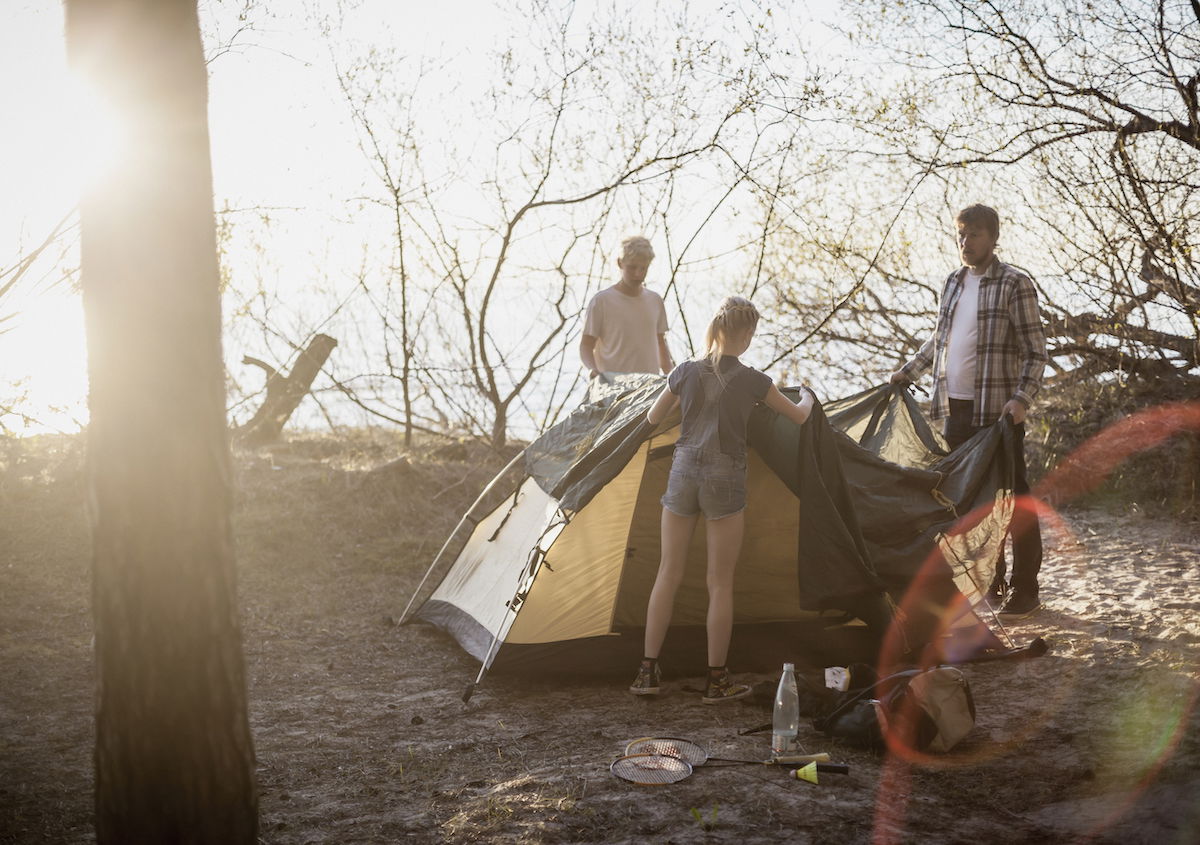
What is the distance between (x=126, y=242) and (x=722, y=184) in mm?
6572

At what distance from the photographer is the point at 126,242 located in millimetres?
2244

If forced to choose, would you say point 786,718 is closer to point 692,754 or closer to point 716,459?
point 692,754

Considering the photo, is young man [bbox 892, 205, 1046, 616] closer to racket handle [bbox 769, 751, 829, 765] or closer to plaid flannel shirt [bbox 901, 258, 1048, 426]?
plaid flannel shirt [bbox 901, 258, 1048, 426]

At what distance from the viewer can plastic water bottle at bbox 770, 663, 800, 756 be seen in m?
3.51

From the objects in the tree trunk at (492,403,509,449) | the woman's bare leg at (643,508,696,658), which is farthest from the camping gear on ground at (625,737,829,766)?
the tree trunk at (492,403,509,449)

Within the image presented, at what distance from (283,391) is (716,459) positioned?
6103mm

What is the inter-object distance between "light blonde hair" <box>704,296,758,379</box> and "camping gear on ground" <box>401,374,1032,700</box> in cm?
45

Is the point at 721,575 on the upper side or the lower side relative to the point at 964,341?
lower

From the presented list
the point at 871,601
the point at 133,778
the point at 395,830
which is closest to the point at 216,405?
the point at 133,778

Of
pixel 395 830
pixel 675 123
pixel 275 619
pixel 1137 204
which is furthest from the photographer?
pixel 675 123

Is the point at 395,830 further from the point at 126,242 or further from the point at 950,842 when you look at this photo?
the point at 126,242

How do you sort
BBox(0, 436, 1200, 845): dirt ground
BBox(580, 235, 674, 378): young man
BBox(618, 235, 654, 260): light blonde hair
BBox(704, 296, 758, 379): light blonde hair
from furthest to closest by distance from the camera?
BBox(580, 235, 674, 378): young man < BBox(618, 235, 654, 260): light blonde hair < BBox(704, 296, 758, 379): light blonde hair < BBox(0, 436, 1200, 845): dirt ground

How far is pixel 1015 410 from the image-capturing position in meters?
4.68

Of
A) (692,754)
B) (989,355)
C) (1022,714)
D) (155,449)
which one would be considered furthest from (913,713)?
(155,449)
